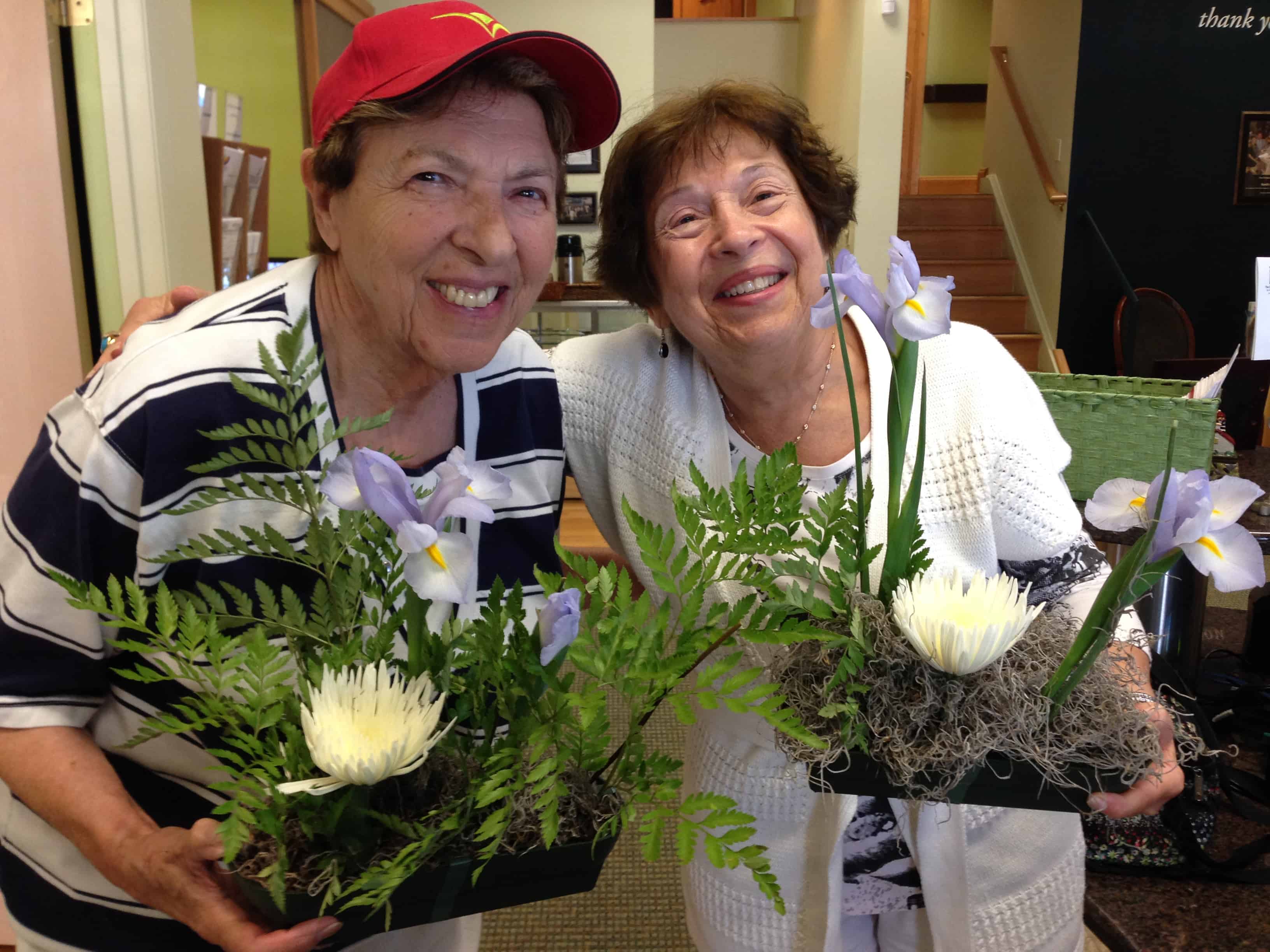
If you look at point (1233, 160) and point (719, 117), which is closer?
point (719, 117)

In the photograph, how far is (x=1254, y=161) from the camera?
6.48 meters

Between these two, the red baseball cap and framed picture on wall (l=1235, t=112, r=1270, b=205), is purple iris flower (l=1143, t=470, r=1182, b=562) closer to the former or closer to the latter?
the red baseball cap

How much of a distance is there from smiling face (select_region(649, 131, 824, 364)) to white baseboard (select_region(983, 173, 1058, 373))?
18.5 feet

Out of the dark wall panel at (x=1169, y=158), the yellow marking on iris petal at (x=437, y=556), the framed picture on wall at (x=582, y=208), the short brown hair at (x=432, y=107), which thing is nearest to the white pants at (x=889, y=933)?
the yellow marking on iris petal at (x=437, y=556)

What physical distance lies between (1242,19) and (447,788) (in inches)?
307

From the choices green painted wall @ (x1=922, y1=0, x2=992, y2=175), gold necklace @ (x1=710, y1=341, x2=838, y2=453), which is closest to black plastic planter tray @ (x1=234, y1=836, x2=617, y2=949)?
gold necklace @ (x1=710, y1=341, x2=838, y2=453)

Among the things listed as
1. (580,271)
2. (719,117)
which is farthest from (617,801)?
(580,271)

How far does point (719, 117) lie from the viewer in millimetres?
1255

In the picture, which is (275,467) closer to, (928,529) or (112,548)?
(112,548)

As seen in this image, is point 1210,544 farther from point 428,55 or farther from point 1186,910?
point 428,55

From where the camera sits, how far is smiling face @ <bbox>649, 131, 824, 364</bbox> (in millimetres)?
1186

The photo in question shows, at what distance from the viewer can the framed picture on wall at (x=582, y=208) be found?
5.84 metres

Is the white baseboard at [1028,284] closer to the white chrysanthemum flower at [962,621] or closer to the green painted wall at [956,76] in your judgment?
the green painted wall at [956,76]

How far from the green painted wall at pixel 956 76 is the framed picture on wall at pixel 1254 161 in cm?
375
